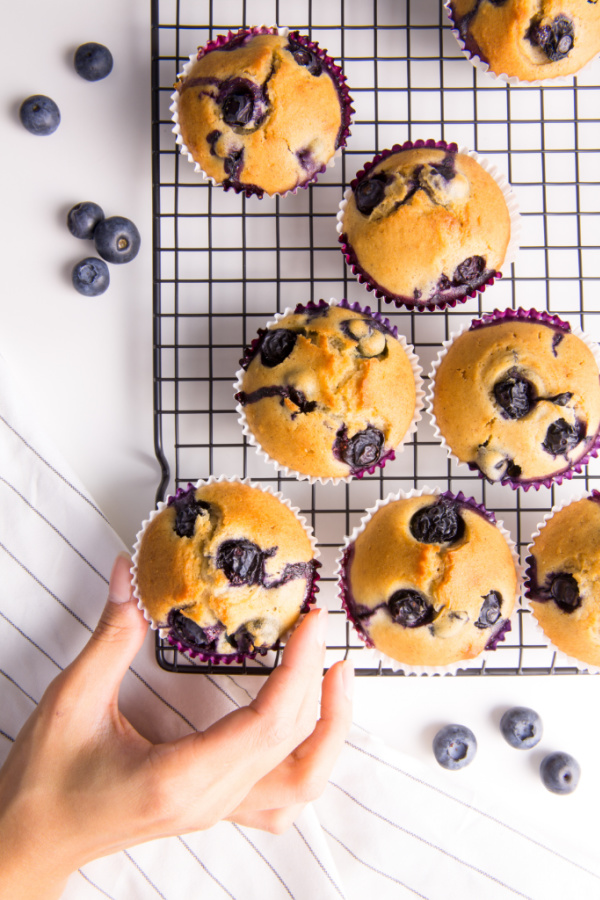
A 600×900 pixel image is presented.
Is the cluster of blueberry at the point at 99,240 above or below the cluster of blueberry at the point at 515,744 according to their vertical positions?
above

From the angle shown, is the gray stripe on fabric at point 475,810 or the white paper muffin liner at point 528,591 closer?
the white paper muffin liner at point 528,591

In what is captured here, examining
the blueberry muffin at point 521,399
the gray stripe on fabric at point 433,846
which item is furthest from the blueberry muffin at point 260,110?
the gray stripe on fabric at point 433,846

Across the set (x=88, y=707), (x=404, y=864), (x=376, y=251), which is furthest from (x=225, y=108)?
(x=404, y=864)

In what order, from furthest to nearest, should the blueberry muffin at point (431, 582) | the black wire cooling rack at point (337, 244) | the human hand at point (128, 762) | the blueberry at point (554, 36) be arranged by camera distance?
the black wire cooling rack at point (337, 244) < the blueberry at point (554, 36) < the blueberry muffin at point (431, 582) < the human hand at point (128, 762)

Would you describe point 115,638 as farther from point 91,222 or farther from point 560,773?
point 560,773

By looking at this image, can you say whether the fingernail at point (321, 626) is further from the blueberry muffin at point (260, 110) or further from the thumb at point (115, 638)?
the blueberry muffin at point (260, 110)

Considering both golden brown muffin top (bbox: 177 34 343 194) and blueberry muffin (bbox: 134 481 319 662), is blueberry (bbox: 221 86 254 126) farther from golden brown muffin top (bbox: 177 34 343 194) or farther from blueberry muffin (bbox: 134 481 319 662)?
blueberry muffin (bbox: 134 481 319 662)

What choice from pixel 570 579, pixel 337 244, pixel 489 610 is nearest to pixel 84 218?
pixel 337 244
